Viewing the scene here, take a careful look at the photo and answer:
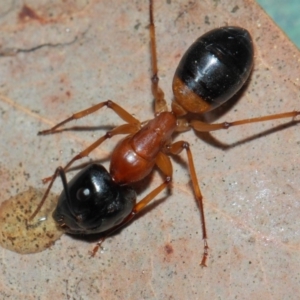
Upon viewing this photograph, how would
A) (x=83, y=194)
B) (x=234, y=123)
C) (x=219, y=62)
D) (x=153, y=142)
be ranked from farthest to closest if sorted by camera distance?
(x=153, y=142) < (x=234, y=123) < (x=219, y=62) < (x=83, y=194)

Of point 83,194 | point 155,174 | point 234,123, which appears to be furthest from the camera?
point 155,174

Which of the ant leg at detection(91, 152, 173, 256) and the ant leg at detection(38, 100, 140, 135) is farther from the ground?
the ant leg at detection(38, 100, 140, 135)

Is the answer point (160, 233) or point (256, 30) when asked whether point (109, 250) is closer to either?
point (160, 233)

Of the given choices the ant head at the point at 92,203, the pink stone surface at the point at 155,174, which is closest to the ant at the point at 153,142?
the ant head at the point at 92,203

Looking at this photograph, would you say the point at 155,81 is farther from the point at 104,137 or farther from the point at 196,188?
the point at 196,188

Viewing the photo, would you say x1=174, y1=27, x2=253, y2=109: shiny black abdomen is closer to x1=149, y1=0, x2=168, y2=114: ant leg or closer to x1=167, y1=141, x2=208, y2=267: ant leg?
x1=149, y1=0, x2=168, y2=114: ant leg

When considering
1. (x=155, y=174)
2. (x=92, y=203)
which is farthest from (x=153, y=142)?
(x=92, y=203)

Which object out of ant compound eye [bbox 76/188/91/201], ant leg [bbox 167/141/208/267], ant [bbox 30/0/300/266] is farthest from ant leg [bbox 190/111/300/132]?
ant compound eye [bbox 76/188/91/201]

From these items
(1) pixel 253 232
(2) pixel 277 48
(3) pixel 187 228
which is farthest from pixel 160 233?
(2) pixel 277 48
